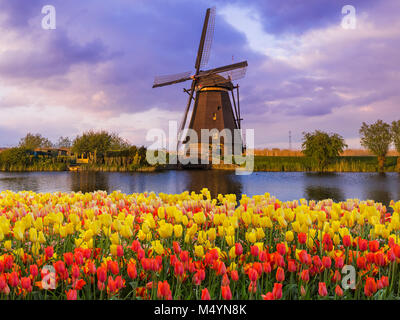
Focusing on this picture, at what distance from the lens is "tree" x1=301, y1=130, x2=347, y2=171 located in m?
25.0

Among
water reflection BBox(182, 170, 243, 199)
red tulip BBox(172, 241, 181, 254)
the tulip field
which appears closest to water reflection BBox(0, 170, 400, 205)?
water reflection BBox(182, 170, 243, 199)

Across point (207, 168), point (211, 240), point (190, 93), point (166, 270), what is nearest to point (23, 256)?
point (166, 270)

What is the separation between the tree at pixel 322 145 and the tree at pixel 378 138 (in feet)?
12.5

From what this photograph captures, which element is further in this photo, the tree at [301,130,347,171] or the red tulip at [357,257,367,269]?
the tree at [301,130,347,171]

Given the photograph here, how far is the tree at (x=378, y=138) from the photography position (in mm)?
26750

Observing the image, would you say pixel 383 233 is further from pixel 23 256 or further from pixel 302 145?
pixel 302 145

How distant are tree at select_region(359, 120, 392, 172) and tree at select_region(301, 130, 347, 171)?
3811 millimetres

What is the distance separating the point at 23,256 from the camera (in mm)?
2623

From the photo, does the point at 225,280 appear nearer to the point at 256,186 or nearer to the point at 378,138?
the point at 256,186

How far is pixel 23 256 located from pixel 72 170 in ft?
101

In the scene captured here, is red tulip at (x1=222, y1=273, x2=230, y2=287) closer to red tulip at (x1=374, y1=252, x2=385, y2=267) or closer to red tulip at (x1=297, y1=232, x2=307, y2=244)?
red tulip at (x1=297, y1=232, x2=307, y2=244)

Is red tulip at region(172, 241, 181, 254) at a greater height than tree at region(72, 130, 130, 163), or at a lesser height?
lesser

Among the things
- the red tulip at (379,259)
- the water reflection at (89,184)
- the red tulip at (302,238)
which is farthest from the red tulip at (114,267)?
the water reflection at (89,184)

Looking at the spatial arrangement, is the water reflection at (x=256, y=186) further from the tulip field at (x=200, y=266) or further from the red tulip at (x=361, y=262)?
the red tulip at (x=361, y=262)
